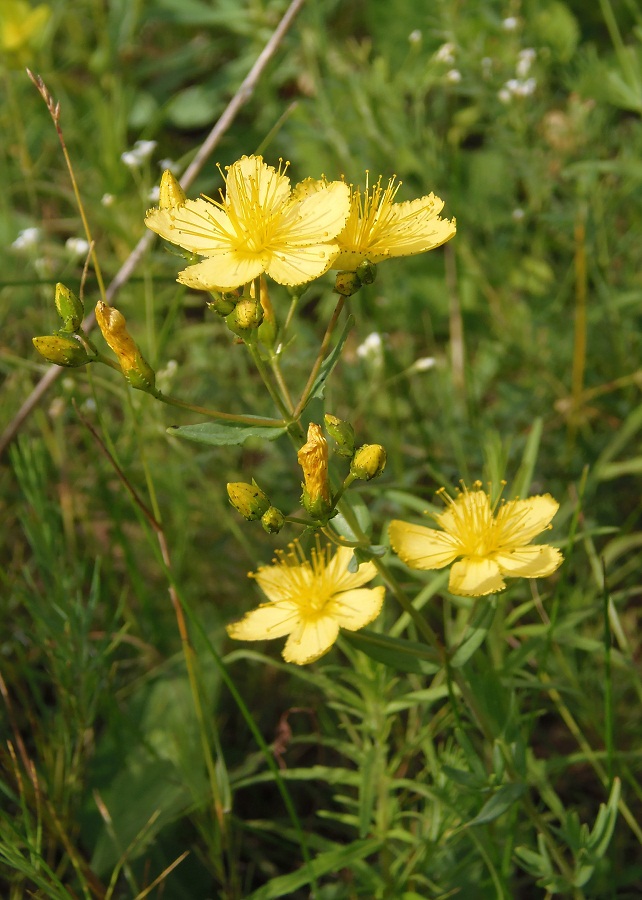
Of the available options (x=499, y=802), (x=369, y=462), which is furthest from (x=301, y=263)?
(x=499, y=802)

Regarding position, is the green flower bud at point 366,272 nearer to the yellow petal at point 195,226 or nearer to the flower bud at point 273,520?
the yellow petal at point 195,226

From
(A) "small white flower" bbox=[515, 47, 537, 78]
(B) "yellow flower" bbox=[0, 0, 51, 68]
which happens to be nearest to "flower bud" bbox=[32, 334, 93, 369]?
(A) "small white flower" bbox=[515, 47, 537, 78]

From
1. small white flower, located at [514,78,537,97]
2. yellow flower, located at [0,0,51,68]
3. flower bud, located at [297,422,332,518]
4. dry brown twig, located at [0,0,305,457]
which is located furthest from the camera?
yellow flower, located at [0,0,51,68]

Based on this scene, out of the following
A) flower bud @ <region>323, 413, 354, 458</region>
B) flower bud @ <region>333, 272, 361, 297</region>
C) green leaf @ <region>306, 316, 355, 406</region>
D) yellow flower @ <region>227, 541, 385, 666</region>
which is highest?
flower bud @ <region>333, 272, 361, 297</region>

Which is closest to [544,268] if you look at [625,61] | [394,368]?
[625,61]

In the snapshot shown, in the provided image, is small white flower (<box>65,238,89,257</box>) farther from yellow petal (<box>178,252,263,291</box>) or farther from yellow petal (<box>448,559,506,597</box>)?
yellow petal (<box>448,559,506,597</box>)

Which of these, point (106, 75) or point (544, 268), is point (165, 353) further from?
point (106, 75)
